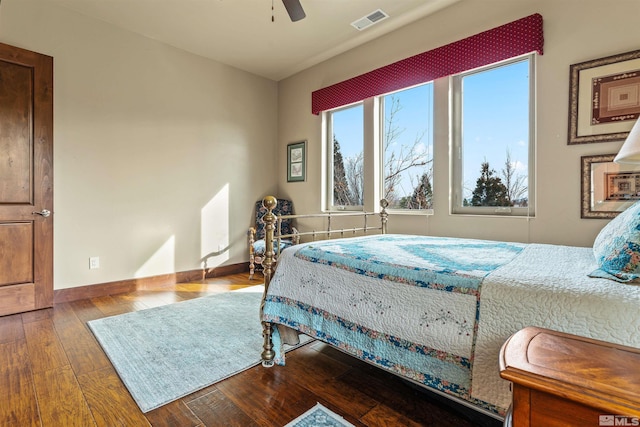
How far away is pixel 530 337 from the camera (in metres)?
0.84

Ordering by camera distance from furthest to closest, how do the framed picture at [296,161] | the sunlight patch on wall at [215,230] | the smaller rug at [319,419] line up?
the framed picture at [296,161] < the sunlight patch on wall at [215,230] < the smaller rug at [319,419]

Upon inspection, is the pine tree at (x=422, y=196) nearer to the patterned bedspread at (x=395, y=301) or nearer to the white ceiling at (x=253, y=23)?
the patterned bedspread at (x=395, y=301)

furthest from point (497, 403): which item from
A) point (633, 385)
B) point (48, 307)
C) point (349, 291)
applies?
point (48, 307)

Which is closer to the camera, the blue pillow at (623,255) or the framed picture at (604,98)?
the blue pillow at (623,255)

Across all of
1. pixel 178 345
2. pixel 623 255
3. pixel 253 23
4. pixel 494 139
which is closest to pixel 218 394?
pixel 178 345

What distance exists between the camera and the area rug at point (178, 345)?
1.76 metres

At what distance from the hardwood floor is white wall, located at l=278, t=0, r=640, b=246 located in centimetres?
163

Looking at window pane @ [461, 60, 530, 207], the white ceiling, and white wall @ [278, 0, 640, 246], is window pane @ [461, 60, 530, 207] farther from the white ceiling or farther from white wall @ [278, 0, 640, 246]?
the white ceiling

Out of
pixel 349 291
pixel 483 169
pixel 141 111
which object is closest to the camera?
pixel 349 291

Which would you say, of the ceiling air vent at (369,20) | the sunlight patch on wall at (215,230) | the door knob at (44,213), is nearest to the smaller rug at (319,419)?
the door knob at (44,213)

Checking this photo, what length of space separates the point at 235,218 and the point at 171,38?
90.2 inches

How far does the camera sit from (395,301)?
1429 mm

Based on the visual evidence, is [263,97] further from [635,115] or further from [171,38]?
[635,115]

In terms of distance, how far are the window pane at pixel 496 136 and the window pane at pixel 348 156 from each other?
127 cm
